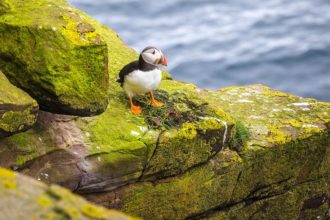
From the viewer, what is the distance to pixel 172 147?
24.3 ft

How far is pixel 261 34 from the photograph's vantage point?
953 inches

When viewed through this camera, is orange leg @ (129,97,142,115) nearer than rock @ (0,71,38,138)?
No

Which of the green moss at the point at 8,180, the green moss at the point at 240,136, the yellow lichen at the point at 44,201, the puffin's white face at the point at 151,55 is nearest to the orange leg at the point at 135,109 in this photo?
the puffin's white face at the point at 151,55

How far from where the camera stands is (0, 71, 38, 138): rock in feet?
20.1

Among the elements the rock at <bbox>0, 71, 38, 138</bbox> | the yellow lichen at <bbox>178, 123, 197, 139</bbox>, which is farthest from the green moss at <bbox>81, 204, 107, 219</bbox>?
Result: the yellow lichen at <bbox>178, 123, 197, 139</bbox>

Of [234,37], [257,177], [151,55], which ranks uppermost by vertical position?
[151,55]

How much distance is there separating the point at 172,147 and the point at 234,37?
56.8 ft

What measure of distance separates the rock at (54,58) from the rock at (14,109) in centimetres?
23

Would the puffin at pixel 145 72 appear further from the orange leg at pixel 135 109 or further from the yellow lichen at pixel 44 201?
the yellow lichen at pixel 44 201

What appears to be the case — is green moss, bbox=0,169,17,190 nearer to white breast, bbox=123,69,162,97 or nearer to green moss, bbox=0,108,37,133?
green moss, bbox=0,108,37,133

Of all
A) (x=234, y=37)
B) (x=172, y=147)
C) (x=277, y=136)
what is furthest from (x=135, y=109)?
(x=234, y=37)

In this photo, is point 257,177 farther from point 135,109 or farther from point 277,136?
point 135,109

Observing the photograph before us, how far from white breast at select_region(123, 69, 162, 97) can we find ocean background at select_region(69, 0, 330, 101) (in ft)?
42.6

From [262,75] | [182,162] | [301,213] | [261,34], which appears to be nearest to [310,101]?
[301,213]
